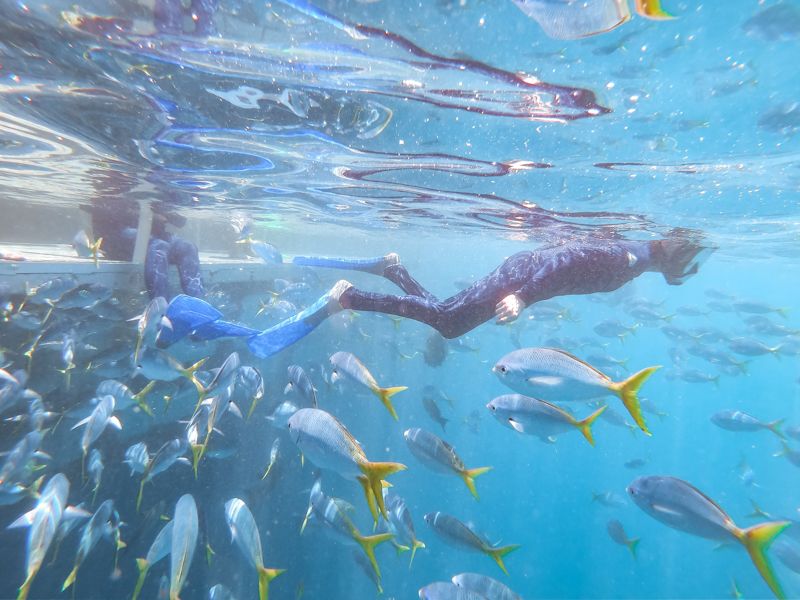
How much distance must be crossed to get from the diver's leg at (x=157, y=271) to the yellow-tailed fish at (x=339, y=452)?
6.00 meters

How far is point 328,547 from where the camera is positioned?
14.7 metres

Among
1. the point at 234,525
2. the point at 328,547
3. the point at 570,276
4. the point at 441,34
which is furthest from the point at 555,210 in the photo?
the point at 328,547

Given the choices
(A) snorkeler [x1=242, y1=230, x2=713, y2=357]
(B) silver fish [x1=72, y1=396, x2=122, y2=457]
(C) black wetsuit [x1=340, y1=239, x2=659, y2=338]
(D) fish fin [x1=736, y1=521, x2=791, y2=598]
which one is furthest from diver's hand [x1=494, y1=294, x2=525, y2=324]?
(B) silver fish [x1=72, y1=396, x2=122, y2=457]

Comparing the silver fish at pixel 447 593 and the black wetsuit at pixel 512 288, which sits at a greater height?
the black wetsuit at pixel 512 288

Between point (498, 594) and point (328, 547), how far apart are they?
1155cm

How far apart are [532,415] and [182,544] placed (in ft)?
13.6

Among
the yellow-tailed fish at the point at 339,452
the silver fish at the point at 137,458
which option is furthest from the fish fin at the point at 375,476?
the silver fish at the point at 137,458

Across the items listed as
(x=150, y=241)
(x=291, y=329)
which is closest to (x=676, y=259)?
(x=291, y=329)

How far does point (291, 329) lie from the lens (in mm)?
6852

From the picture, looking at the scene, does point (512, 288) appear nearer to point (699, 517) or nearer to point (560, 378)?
point (560, 378)

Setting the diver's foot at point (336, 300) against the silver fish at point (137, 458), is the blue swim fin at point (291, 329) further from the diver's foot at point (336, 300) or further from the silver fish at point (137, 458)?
the silver fish at point (137, 458)

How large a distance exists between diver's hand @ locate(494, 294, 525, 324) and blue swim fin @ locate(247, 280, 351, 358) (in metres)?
2.77

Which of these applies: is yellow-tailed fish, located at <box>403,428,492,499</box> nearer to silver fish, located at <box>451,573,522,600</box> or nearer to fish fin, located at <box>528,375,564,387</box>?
silver fish, located at <box>451,573,522,600</box>

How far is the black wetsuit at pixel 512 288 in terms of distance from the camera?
688 centimetres
